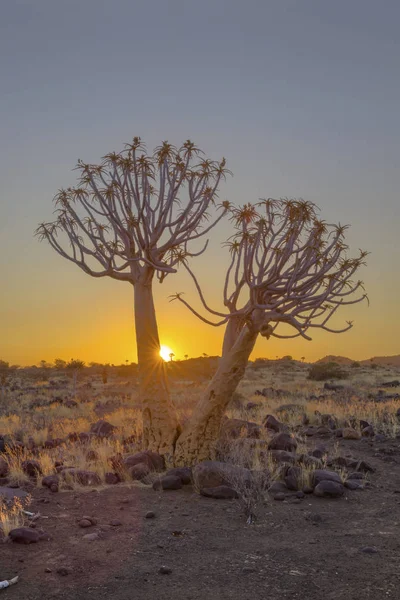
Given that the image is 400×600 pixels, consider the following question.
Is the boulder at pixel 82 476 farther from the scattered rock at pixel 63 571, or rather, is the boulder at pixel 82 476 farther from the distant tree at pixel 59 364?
the distant tree at pixel 59 364

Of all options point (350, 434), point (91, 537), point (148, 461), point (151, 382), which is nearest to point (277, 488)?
point (148, 461)

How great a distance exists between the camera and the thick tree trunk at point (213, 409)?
37.4 feet

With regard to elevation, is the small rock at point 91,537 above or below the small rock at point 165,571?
above

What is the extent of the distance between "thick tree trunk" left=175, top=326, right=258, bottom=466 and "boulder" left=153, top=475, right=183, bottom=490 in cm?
140

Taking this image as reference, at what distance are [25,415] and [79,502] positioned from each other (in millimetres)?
14660

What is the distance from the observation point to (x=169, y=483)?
9969 millimetres

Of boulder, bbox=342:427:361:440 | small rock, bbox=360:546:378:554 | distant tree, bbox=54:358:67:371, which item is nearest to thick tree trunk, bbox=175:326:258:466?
small rock, bbox=360:546:378:554

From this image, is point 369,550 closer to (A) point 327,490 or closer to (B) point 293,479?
(A) point 327,490

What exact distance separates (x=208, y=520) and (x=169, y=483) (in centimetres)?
170

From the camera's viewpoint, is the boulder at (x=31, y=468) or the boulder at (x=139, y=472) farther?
the boulder at (x=31, y=468)

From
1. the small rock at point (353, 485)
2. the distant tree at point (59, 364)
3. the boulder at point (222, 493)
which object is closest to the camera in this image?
the boulder at point (222, 493)

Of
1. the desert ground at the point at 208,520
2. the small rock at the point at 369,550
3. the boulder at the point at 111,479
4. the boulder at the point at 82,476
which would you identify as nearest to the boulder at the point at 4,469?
the desert ground at the point at 208,520

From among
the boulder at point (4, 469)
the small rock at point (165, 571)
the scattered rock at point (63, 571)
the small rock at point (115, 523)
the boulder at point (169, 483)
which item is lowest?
the small rock at point (165, 571)

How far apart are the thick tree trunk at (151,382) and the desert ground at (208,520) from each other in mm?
814
